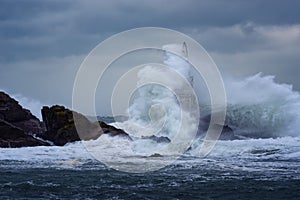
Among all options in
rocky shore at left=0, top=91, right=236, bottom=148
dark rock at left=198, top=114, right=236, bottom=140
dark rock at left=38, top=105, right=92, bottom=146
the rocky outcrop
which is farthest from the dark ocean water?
dark rock at left=198, top=114, right=236, bottom=140

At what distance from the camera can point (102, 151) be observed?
4541 cm

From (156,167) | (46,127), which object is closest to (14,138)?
(46,127)

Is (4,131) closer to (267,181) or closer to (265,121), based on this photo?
(267,181)

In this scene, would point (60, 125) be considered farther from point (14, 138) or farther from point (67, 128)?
point (14, 138)

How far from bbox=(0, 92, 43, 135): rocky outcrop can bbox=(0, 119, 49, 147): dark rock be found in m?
1.98

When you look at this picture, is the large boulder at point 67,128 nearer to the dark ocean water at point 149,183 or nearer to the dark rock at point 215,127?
the dark rock at point 215,127

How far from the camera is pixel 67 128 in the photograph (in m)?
53.0

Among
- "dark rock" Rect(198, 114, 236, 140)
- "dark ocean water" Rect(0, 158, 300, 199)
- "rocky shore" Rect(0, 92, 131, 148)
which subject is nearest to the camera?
"dark ocean water" Rect(0, 158, 300, 199)

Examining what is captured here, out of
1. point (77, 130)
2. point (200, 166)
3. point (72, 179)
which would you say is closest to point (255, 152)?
point (200, 166)

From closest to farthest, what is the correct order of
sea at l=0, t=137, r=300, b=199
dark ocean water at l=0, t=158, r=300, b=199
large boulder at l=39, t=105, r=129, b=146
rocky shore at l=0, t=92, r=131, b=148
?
1. dark ocean water at l=0, t=158, r=300, b=199
2. sea at l=0, t=137, r=300, b=199
3. rocky shore at l=0, t=92, r=131, b=148
4. large boulder at l=39, t=105, r=129, b=146

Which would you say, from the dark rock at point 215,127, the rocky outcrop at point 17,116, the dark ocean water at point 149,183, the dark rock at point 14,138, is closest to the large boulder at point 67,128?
the rocky outcrop at point 17,116

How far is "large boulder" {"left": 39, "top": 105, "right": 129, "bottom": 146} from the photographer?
171 ft

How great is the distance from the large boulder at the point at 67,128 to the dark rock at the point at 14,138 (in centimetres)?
217

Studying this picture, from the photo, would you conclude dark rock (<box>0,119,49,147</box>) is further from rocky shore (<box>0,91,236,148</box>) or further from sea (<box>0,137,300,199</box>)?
sea (<box>0,137,300,199</box>)
